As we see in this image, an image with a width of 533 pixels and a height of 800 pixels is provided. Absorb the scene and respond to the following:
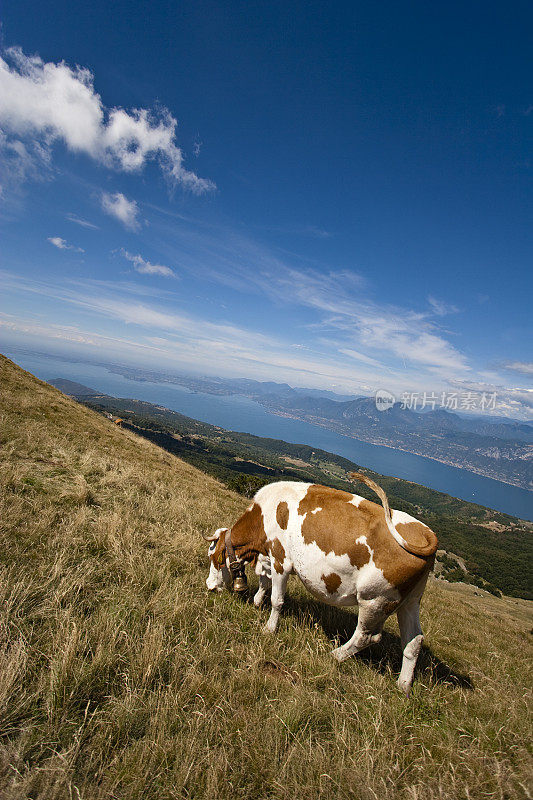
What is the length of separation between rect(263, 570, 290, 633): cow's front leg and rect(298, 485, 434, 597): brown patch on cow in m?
0.84

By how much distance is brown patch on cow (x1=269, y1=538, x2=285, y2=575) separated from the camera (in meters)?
4.33

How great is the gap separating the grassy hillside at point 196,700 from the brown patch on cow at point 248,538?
22.5 inches

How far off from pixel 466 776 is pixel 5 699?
136 inches

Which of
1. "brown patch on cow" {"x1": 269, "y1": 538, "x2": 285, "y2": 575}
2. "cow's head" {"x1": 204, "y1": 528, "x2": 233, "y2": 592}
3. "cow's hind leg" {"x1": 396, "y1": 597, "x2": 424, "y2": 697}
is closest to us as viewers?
"cow's hind leg" {"x1": 396, "y1": 597, "x2": 424, "y2": 697}

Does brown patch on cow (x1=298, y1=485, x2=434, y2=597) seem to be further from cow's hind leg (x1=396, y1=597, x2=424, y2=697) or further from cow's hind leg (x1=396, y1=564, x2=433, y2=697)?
cow's hind leg (x1=396, y1=597, x2=424, y2=697)

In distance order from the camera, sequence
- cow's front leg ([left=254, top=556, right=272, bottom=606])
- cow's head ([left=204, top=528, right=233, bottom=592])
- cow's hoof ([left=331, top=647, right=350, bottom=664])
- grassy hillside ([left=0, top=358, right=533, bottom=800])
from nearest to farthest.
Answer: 1. grassy hillside ([left=0, top=358, right=533, bottom=800])
2. cow's hoof ([left=331, top=647, right=350, bottom=664])
3. cow's front leg ([left=254, top=556, right=272, bottom=606])
4. cow's head ([left=204, top=528, right=233, bottom=592])

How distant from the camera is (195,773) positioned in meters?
2.01

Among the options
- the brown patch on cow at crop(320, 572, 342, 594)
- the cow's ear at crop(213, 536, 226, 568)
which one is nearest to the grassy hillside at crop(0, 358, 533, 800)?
the cow's ear at crop(213, 536, 226, 568)

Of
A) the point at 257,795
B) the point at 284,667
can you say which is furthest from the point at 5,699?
the point at 284,667

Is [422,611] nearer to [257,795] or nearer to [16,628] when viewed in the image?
[257,795]

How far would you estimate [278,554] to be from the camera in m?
4.38

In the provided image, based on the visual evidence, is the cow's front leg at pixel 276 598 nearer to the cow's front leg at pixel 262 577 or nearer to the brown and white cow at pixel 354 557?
the brown and white cow at pixel 354 557

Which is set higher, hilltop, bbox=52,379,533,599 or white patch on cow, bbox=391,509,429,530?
white patch on cow, bbox=391,509,429,530

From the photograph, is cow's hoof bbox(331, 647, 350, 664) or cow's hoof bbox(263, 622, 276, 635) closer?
cow's hoof bbox(331, 647, 350, 664)
